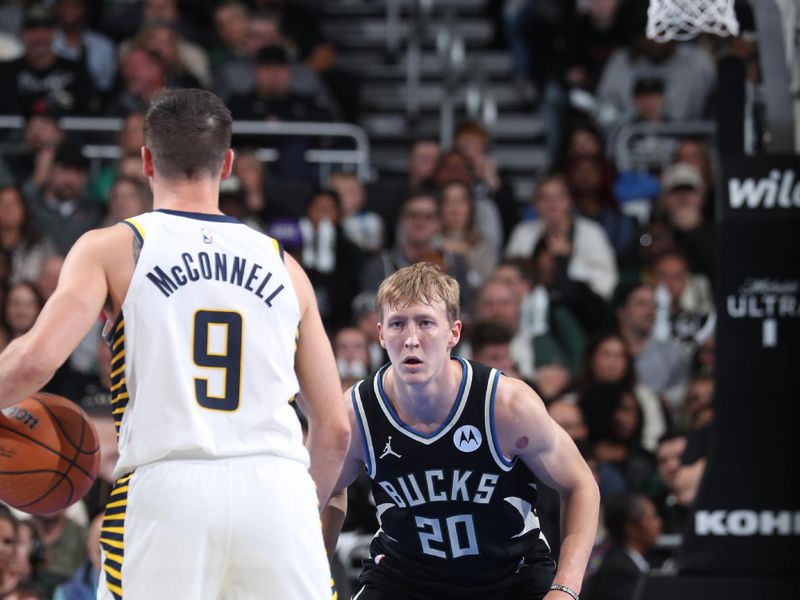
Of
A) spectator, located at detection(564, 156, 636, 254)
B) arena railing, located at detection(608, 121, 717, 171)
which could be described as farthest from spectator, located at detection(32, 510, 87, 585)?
arena railing, located at detection(608, 121, 717, 171)

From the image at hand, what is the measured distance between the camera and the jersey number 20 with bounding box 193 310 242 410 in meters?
4.55

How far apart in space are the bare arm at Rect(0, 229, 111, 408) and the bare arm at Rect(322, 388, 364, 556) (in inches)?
55.1

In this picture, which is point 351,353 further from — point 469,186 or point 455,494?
point 455,494

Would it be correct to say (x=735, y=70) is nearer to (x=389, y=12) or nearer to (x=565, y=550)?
(x=565, y=550)

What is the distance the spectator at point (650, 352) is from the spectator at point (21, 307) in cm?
443

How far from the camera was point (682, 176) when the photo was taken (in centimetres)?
1280

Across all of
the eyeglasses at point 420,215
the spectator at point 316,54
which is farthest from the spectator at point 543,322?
the spectator at point 316,54

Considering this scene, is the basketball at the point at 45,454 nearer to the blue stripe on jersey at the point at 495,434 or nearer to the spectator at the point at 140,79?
the blue stripe on jersey at the point at 495,434

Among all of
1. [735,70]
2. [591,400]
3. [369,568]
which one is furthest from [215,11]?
[369,568]

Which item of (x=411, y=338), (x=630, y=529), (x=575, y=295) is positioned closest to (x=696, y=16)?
(x=630, y=529)

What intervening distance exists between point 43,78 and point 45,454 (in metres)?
9.30

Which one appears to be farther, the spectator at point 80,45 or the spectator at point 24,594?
the spectator at point 80,45

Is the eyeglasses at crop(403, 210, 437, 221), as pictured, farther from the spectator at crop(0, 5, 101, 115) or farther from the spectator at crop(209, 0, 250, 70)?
the spectator at crop(209, 0, 250, 70)

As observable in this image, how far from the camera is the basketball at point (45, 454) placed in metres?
4.91
